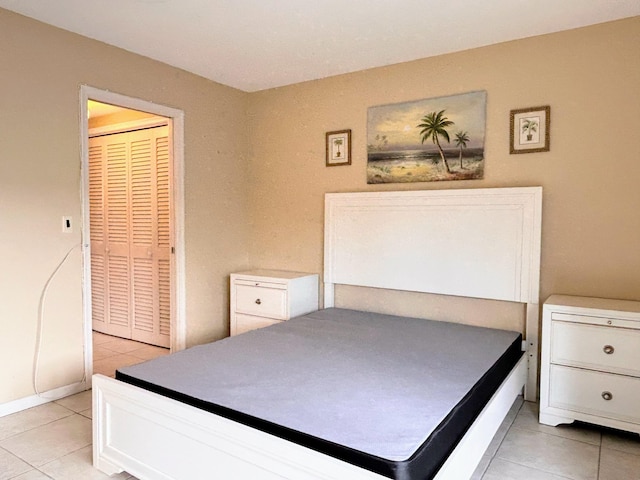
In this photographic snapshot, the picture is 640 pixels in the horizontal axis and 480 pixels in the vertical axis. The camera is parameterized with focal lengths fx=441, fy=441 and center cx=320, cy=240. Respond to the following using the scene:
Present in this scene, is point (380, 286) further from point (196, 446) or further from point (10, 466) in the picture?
point (10, 466)

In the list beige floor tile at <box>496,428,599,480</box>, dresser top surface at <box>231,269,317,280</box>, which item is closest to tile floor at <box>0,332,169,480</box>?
dresser top surface at <box>231,269,317,280</box>

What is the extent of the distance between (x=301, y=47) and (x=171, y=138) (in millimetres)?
1256

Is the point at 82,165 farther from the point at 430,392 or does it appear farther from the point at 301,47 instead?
the point at 430,392

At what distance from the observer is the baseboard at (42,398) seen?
254 centimetres

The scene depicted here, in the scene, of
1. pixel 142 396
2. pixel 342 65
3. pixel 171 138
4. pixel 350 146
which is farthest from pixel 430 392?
pixel 171 138

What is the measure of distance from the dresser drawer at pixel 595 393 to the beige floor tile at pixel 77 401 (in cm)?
270

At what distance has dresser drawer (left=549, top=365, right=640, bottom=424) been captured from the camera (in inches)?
87.4

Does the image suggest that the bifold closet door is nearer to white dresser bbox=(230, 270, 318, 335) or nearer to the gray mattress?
white dresser bbox=(230, 270, 318, 335)

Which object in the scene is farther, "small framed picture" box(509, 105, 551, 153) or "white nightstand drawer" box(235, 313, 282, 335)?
"white nightstand drawer" box(235, 313, 282, 335)

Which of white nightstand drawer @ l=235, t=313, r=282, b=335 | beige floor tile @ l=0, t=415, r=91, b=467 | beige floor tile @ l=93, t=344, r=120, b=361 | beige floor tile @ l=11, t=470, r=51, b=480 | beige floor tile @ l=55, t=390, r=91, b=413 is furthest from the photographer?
beige floor tile @ l=93, t=344, r=120, b=361

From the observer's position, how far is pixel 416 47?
2965mm

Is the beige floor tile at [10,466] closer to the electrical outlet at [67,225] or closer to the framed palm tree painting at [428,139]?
the electrical outlet at [67,225]

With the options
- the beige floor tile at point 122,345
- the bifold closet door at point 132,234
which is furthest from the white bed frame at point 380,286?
the beige floor tile at point 122,345

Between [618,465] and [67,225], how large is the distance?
10.7ft
